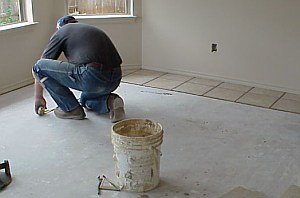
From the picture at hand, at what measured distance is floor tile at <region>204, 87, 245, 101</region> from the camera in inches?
168

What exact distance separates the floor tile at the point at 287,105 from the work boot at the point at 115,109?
147cm

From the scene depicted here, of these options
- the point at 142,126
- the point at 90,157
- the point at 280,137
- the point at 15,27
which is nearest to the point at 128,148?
the point at 142,126

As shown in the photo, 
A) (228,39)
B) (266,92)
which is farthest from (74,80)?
(266,92)

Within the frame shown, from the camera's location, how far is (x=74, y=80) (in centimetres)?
346

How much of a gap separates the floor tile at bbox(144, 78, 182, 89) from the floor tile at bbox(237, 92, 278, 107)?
80 cm

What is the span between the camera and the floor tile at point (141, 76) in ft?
15.9

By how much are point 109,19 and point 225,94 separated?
1.70 m

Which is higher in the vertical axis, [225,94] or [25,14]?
[25,14]

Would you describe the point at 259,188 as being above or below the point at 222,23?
below

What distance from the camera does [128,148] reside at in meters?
2.36

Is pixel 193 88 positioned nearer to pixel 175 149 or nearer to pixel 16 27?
pixel 175 149

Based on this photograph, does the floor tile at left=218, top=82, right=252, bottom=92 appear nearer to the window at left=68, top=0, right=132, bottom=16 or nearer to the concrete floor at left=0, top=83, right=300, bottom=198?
the concrete floor at left=0, top=83, right=300, bottom=198

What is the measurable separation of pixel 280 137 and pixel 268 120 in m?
0.37

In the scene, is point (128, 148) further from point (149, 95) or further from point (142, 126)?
point (149, 95)
